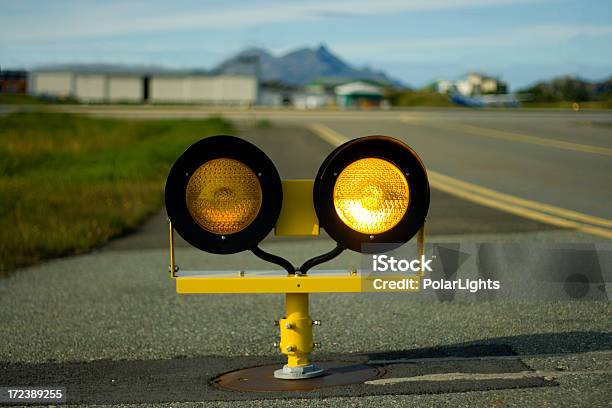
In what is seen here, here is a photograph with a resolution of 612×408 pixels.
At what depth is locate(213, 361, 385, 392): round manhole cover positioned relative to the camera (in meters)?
5.19

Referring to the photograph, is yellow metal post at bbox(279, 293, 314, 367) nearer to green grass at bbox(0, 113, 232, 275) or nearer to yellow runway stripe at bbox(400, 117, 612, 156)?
green grass at bbox(0, 113, 232, 275)

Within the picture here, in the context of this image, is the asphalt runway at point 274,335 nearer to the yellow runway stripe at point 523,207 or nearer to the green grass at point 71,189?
the yellow runway stripe at point 523,207

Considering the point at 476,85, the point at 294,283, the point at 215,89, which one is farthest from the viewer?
the point at 476,85

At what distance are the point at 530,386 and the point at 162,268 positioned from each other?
5754 millimetres

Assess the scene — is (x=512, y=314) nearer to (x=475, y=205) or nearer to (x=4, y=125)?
(x=475, y=205)

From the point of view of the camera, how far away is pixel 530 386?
501 centimetres

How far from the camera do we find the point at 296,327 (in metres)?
5.14

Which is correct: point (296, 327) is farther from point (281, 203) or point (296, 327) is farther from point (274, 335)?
point (274, 335)

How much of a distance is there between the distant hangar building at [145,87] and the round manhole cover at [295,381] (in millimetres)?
113163

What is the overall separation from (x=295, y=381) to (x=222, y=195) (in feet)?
3.12

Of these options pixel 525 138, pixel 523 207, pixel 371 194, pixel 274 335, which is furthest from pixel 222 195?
pixel 525 138

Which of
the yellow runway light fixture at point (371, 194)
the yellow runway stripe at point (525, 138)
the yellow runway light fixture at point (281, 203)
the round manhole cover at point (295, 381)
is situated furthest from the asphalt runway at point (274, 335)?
the yellow runway stripe at point (525, 138)

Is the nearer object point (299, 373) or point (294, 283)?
point (294, 283)

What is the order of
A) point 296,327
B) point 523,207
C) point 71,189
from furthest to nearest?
1. point 71,189
2. point 523,207
3. point 296,327
